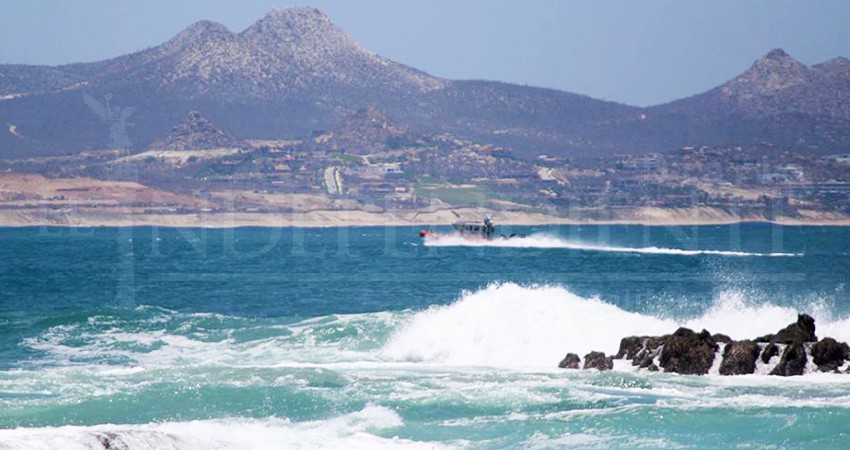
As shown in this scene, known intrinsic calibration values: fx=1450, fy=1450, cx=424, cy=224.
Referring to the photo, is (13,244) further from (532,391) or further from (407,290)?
(532,391)

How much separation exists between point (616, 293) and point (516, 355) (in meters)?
27.5

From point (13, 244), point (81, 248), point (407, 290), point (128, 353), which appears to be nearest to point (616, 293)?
point (407, 290)

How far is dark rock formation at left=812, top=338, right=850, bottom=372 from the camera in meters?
30.3

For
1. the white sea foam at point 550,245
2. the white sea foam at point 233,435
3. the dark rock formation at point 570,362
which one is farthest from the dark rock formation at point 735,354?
the white sea foam at point 550,245

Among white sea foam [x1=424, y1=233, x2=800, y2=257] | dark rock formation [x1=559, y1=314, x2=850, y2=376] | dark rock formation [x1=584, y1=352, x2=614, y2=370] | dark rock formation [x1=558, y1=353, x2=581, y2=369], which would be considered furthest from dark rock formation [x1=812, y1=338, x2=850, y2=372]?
white sea foam [x1=424, y1=233, x2=800, y2=257]

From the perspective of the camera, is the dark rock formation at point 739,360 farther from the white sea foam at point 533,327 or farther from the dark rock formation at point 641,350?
the white sea foam at point 533,327

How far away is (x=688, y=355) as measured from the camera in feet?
101

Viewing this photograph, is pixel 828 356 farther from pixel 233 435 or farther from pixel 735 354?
pixel 233 435

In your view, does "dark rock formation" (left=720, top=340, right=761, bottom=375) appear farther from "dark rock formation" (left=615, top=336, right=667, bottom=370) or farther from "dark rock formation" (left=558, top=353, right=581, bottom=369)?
"dark rock formation" (left=558, top=353, right=581, bottom=369)

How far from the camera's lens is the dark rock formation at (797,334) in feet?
103

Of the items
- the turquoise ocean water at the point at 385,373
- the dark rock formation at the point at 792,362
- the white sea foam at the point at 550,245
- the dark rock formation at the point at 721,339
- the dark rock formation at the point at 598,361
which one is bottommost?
the white sea foam at the point at 550,245

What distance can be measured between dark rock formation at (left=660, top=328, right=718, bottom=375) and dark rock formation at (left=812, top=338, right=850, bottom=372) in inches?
82.8

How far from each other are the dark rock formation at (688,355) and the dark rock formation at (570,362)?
2.16m

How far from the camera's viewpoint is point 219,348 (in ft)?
125
